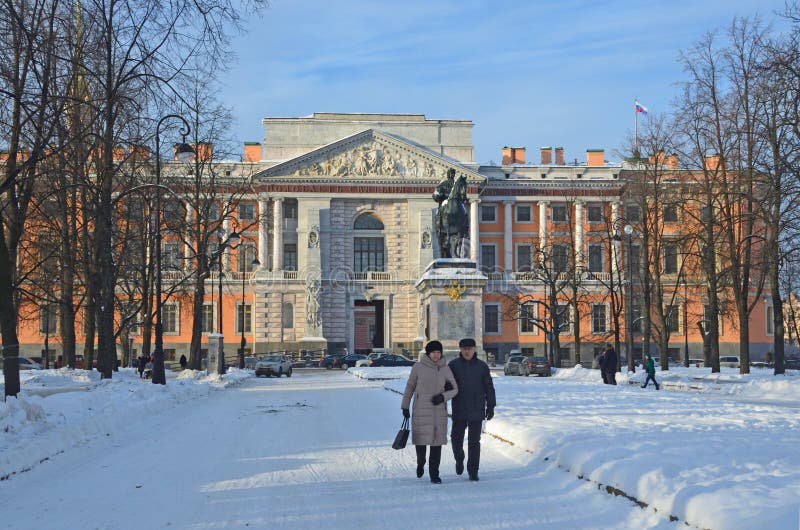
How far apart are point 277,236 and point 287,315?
6.72m

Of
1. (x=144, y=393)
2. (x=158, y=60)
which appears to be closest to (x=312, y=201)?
(x=144, y=393)

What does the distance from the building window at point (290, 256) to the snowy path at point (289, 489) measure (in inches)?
2513

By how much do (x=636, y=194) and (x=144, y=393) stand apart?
3060 centimetres

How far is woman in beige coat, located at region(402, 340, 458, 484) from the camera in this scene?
1112cm

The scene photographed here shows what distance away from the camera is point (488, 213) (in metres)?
83.4

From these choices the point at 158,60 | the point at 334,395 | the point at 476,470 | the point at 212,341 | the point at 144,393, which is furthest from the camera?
the point at 212,341

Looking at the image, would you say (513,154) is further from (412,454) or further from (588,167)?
(412,454)

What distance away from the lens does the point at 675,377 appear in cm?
4116

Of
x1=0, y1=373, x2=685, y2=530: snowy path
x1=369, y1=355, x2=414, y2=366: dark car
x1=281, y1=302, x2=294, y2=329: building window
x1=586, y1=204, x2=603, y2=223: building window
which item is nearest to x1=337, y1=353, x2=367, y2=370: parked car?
x1=369, y1=355, x2=414, y2=366: dark car

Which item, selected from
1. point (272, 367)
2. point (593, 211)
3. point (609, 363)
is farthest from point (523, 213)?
point (609, 363)

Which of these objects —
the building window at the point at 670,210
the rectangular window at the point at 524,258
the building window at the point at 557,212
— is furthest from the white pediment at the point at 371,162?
the building window at the point at 670,210

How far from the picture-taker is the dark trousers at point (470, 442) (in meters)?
11.0

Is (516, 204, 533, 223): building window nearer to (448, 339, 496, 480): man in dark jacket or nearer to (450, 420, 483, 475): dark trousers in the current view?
(448, 339, 496, 480): man in dark jacket

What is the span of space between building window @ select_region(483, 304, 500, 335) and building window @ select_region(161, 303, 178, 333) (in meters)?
26.4
